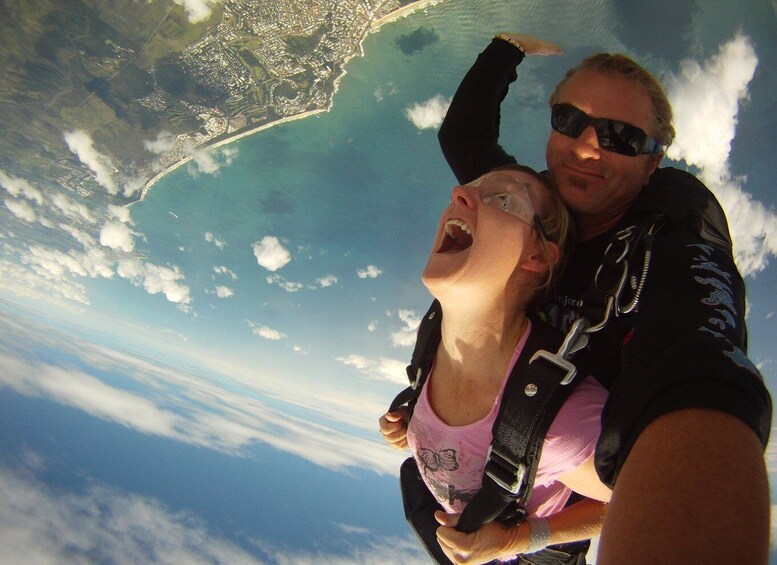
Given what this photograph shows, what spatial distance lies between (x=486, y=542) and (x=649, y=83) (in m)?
3.06

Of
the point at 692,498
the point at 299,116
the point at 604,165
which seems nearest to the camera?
Answer: the point at 692,498

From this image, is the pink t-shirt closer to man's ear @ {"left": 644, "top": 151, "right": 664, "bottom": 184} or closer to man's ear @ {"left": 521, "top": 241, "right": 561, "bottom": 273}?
man's ear @ {"left": 521, "top": 241, "right": 561, "bottom": 273}

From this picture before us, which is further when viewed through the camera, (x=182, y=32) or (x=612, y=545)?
(x=182, y=32)

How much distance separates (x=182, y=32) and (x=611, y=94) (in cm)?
4442

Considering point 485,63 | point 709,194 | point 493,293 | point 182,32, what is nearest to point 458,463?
point 493,293

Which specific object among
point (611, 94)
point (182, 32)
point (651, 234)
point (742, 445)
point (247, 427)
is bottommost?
point (247, 427)

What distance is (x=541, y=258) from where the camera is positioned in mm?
1959

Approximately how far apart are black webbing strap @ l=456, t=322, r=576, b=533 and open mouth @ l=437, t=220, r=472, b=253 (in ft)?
2.58

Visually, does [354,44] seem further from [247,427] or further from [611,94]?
[247,427]

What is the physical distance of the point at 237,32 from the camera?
32.2 metres

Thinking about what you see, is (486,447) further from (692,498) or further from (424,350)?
(692,498)

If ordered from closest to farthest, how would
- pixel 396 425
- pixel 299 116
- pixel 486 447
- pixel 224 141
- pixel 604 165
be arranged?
pixel 486 447, pixel 604 165, pixel 396 425, pixel 299 116, pixel 224 141

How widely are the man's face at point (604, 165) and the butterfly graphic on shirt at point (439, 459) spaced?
5.56 ft

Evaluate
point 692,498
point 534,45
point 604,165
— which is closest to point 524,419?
point 692,498
